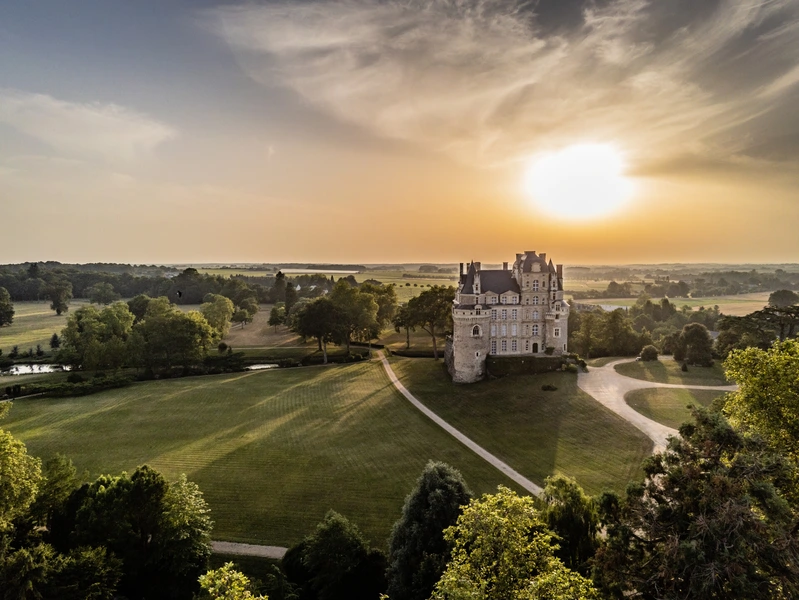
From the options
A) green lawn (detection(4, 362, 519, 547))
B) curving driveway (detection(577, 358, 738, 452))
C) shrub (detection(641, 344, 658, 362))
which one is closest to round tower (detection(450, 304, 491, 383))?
green lawn (detection(4, 362, 519, 547))

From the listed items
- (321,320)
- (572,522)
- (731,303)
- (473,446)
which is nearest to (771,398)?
(572,522)

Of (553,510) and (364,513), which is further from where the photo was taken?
(364,513)

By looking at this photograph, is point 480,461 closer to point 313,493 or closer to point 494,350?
point 313,493

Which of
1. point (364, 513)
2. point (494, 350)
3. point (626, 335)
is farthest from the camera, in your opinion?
point (626, 335)

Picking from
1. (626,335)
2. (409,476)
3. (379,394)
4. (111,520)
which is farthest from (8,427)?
(626,335)

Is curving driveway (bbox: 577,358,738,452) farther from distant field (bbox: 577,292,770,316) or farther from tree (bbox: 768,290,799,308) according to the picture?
tree (bbox: 768,290,799,308)
